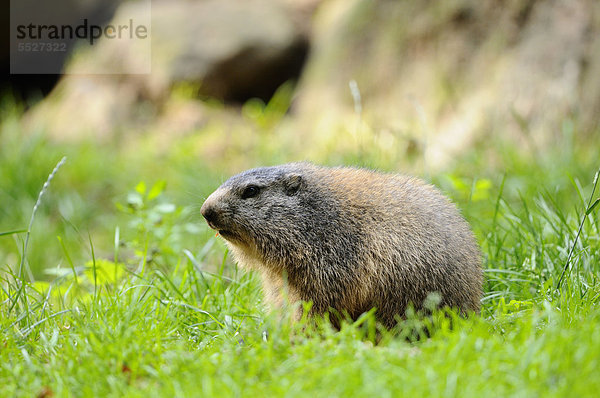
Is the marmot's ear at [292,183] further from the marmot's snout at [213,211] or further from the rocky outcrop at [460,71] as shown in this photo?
the rocky outcrop at [460,71]

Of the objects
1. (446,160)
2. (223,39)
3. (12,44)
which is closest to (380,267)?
(446,160)

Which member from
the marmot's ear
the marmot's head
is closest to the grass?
the marmot's head

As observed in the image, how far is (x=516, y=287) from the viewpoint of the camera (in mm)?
3898

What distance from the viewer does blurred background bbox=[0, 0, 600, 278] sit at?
6492mm

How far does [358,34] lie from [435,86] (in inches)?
74.0

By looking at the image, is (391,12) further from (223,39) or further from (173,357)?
(173,357)

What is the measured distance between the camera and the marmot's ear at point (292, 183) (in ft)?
12.6

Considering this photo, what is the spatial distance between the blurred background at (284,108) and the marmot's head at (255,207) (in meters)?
0.90

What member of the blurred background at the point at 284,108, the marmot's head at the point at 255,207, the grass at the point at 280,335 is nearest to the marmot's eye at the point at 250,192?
the marmot's head at the point at 255,207

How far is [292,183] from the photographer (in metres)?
3.85

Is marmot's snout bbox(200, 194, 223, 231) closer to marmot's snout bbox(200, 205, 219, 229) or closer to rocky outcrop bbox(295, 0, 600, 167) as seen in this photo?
marmot's snout bbox(200, 205, 219, 229)

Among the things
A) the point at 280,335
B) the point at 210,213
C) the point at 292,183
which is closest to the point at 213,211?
the point at 210,213

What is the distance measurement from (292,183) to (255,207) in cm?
26

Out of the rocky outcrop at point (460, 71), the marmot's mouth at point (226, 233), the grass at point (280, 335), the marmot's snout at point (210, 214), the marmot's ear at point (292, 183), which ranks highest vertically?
the rocky outcrop at point (460, 71)
